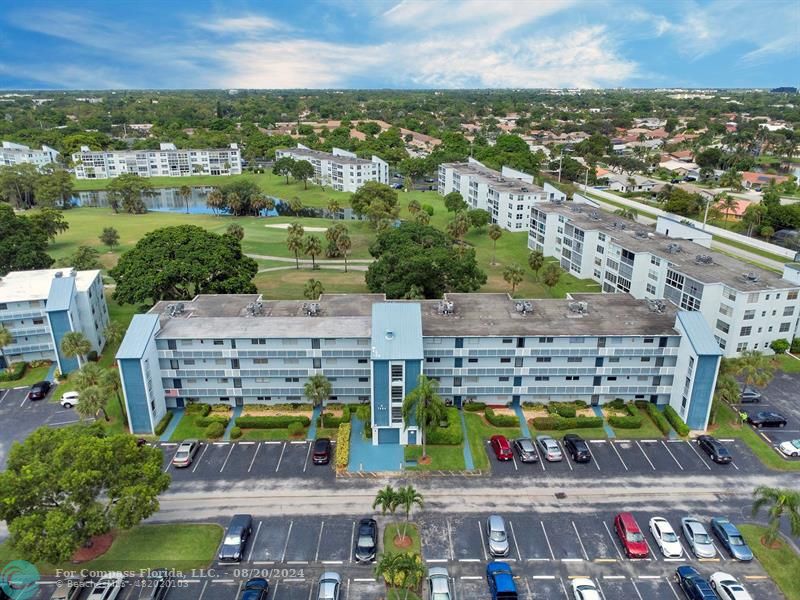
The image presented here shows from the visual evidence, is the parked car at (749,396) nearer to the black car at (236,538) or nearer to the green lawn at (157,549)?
the black car at (236,538)

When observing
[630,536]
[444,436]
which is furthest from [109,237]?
[630,536]

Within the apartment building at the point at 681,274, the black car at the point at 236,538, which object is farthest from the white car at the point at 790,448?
the black car at the point at 236,538

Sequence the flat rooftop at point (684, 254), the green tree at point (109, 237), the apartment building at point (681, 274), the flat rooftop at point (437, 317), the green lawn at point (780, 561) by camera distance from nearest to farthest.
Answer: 1. the green lawn at point (780, 561)
2. the flat rooftop at point (437, 317)
3. the apartment building at point (681, 274)
4. the flat rooftop at point (684, 254)
5. the green tree at point (109, 237)

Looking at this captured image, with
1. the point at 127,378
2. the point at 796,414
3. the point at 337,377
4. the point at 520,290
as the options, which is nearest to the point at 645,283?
the point at 520,290

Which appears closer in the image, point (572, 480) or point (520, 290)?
point (572, 480)

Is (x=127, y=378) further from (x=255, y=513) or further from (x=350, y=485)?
(x=350, y=485)

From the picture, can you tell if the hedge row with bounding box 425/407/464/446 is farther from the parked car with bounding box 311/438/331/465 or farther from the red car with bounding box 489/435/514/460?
the parked car with bounding box 311/438/331/465

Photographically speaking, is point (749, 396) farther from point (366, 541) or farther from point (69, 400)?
point (69, 400)
